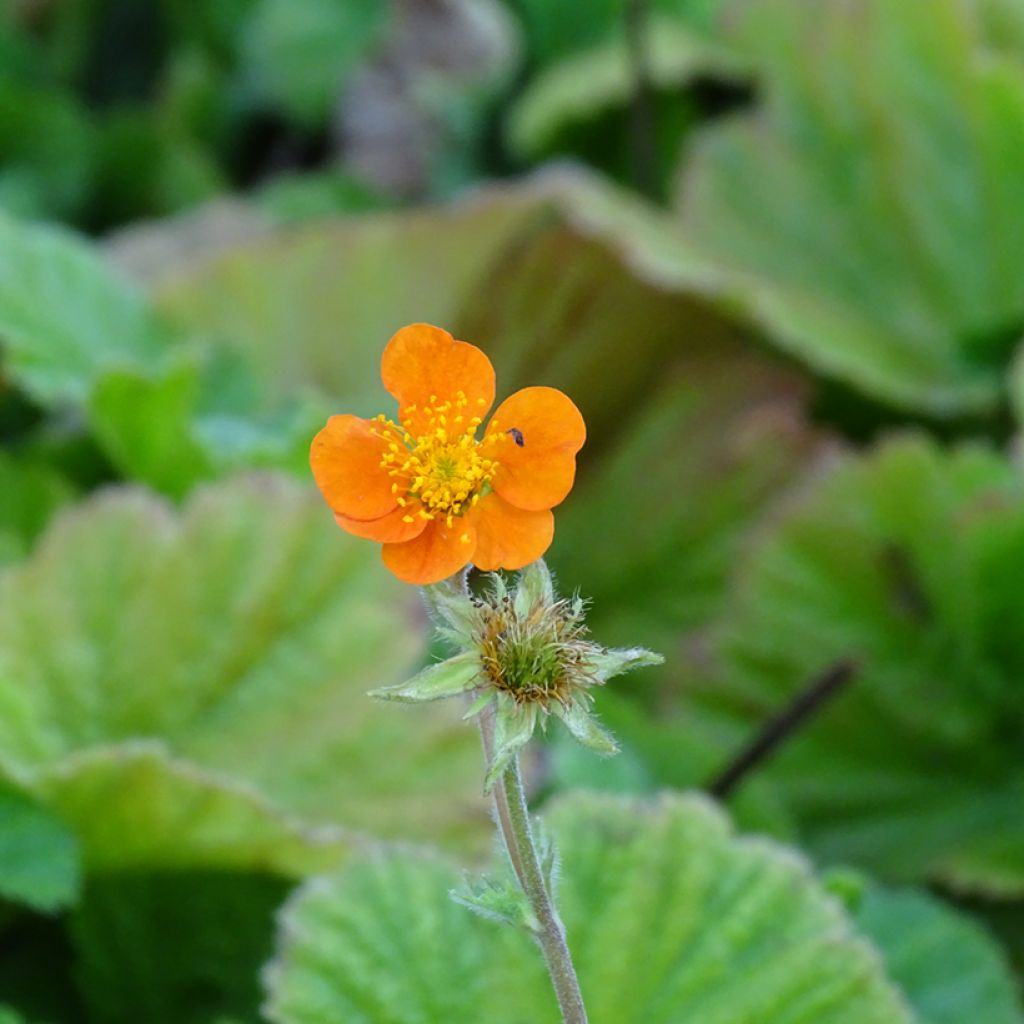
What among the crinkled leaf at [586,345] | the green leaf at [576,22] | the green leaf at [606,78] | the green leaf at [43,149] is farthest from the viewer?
the green leaf at [43,149]

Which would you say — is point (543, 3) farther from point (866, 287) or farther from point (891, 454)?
point (891, 454)

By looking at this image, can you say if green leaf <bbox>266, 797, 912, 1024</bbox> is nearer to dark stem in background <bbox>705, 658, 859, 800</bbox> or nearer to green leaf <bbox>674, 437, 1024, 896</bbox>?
dark stem in background <bbox>705, 658, 859, 800</bbox>

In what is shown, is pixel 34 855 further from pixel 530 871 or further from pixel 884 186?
pixel 884 186

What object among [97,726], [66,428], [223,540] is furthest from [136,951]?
[66,428]

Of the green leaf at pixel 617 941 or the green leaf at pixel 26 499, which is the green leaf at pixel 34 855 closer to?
the green leaf at pixel 617 941

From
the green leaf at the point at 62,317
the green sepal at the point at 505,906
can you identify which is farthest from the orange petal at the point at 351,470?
the green leaf at the point at 62,317

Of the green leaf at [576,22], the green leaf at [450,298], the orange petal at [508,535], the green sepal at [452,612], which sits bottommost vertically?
the green sepal at [452,612]

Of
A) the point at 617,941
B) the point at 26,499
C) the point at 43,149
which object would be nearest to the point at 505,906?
the point at 617,941

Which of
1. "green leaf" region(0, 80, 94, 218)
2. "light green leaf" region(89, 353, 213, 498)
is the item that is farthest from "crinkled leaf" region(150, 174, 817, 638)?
"green leaf" region(0, 80, 94, 218)
